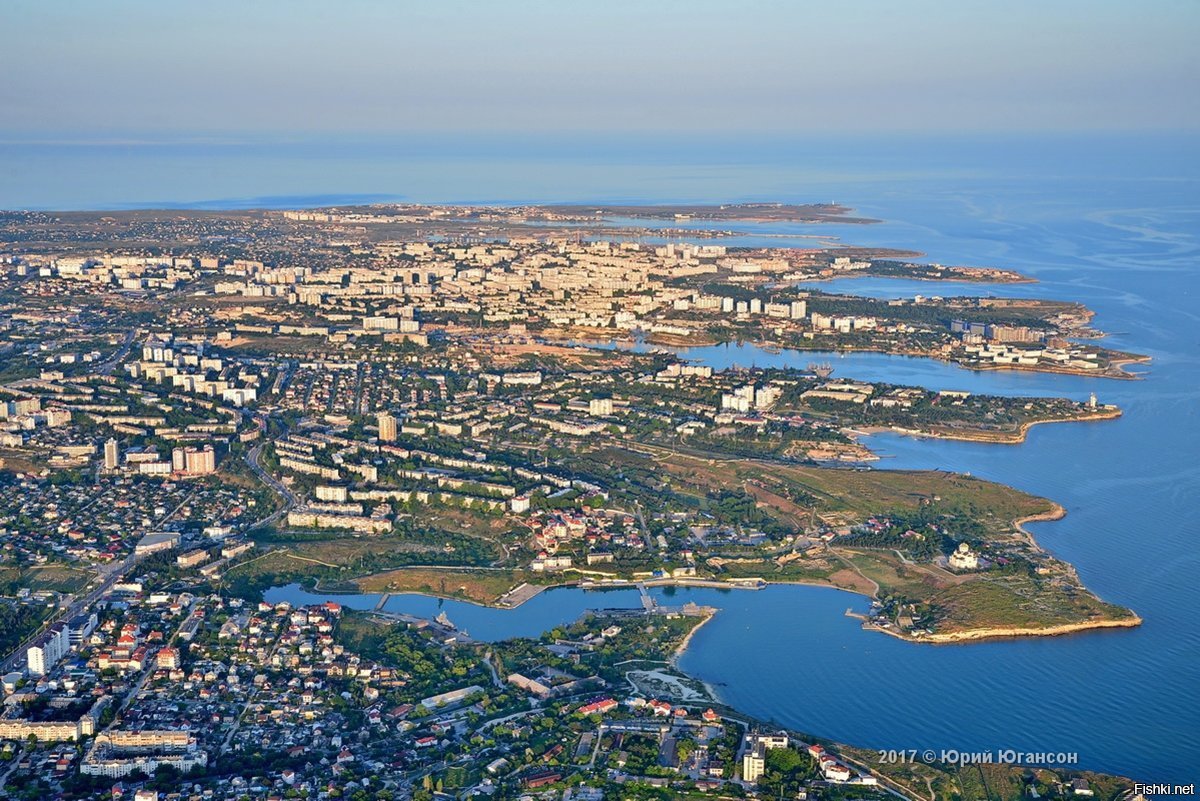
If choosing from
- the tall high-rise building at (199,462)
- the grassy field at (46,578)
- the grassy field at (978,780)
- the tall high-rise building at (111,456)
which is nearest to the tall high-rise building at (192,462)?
the tall high-rise building at (199,462)

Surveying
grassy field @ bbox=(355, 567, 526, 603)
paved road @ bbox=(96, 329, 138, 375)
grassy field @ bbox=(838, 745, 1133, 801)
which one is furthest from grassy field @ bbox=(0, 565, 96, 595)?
paved road @ bbox=(96, 329, 138, 375)

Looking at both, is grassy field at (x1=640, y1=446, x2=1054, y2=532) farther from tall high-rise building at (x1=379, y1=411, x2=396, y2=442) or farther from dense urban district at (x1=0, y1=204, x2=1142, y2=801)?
tall high-rise building at (x1=379, y1=411, x2=396, y2=442)

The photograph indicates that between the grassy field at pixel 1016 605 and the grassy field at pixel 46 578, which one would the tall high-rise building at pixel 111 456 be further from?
the grassy field at pixel 1016 605

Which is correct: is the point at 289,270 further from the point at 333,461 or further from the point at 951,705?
the point at 951,705

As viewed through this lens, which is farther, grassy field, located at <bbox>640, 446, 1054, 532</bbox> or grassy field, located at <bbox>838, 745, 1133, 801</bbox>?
grassy field, located at <bbox>640, 446, 1054, 532</bbox>

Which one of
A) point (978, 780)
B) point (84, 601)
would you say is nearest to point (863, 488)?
point (978, 780)

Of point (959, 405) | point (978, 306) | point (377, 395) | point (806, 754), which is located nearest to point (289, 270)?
point (377, 395)
